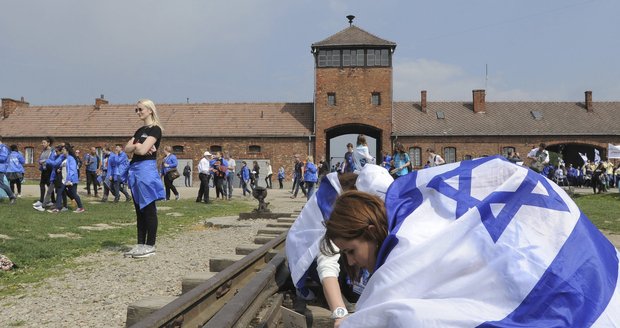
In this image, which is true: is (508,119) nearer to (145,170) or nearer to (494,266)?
(145,170)

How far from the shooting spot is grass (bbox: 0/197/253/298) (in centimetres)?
516

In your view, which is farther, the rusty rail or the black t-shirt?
the black t-shirt

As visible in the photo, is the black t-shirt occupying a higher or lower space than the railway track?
higher

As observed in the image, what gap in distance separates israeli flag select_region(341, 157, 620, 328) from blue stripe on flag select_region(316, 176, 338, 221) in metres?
1.44

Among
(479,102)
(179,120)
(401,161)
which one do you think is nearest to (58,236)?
(401,161)

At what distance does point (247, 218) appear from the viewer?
1116 cm

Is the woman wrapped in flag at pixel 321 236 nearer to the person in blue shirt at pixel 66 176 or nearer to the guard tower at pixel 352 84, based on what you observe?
the person in blue shirt at pixel 66 176

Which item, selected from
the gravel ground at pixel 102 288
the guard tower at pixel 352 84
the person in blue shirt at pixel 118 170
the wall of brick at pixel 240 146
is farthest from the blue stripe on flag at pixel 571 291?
the wall of brick at pixel 240 146

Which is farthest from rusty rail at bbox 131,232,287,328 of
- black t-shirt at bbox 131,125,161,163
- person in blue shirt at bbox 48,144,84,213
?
person in blue shirt at bbox 48,144,84,213

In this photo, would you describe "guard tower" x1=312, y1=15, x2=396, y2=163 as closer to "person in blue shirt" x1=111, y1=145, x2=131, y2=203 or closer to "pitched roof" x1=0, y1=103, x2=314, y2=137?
"pitched roof" x1=0, y1=103, x2=314, y2=137

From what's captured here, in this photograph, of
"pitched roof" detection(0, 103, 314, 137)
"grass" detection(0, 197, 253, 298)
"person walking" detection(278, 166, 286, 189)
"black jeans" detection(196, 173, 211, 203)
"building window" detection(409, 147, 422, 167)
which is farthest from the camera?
"pitched roof" detection(0, 103, 314, 137)

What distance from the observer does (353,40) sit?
3406cm

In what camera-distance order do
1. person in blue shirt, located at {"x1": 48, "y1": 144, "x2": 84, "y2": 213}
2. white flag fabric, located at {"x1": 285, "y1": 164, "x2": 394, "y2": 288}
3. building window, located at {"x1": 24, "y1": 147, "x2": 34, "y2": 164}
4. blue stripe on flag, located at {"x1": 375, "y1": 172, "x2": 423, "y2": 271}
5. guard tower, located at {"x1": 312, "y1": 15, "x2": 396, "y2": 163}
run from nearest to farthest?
blue stripe on flag, located at {"x1": 375, "y1": 172, "x2": 423, "y2": 271}, white flag fabric, located at {"x1": 285, "y1": 164, "x2": 394, "y2": 288}, person in blue shirt, located at {"x1": 48, "y1": 144, "x2": 84, "y2": 213}, guard tower, located at {"x1": 312, "y1": 15, "x2": 396, "y2": 163}, building window, located at {"x1": 24, "y1": 147, "x2": 34, "y2": 164}

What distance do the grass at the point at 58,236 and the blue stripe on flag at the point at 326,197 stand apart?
9.71ft
